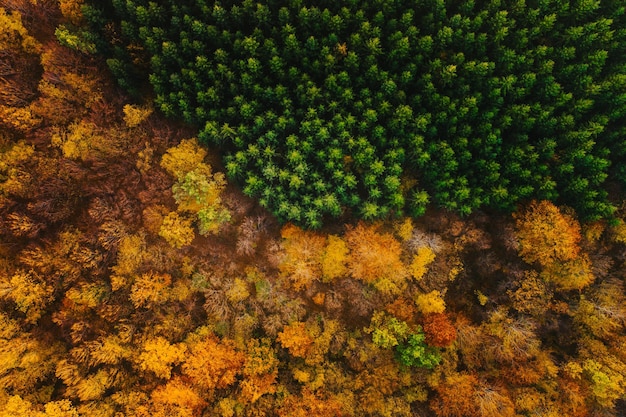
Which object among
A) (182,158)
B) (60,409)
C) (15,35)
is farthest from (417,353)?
(15,35)

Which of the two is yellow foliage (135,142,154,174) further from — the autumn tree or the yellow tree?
the autumn tree

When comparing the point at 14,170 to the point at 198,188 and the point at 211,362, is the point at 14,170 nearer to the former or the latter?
the point at 198,188

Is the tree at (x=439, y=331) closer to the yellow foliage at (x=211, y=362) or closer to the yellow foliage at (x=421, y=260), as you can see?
the yellow foliage at (x=421, y=260)

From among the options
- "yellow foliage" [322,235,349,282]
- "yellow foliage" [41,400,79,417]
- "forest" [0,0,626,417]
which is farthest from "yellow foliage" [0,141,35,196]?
"yellow foliage" [322,235,349,282]

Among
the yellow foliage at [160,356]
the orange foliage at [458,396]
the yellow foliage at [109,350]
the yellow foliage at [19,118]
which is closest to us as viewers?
the yellow foliage at [19,118]

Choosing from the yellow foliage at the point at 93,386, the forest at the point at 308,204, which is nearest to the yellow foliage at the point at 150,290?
the forest at the point at 308,204

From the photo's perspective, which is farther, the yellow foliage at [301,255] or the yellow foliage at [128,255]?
the yellow foliage at [301,255]
